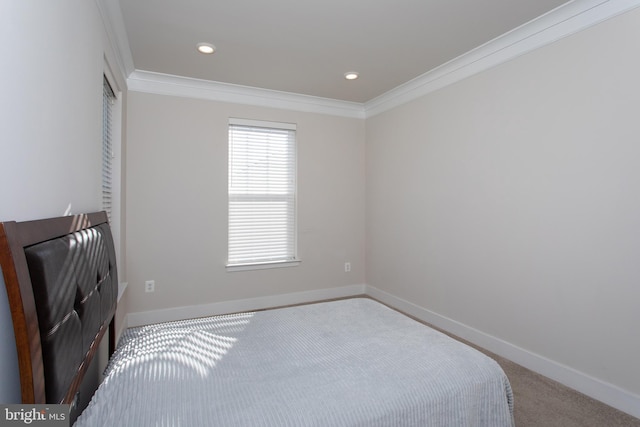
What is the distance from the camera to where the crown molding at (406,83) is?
213 cm

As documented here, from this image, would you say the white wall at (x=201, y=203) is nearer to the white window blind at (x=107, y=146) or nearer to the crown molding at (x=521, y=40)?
the white window blind at (x=107, y=146)

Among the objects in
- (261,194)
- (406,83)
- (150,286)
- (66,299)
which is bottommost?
(150,286)

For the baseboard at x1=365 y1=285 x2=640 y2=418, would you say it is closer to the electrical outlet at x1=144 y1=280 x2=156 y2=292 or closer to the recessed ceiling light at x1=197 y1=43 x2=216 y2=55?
the electrical outlet at x1=144 y1=280 x2=156 y2=292

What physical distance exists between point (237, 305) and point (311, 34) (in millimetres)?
2822

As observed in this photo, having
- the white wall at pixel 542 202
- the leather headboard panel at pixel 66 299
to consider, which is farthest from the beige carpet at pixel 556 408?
the leather headboard panel at pixel 66 299

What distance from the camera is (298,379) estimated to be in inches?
51.8

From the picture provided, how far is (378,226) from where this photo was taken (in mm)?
4176

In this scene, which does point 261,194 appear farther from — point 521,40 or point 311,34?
point 521,40

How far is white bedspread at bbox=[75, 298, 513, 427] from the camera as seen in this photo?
43.4 inches

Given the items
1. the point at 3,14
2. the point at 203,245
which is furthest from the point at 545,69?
the point at 203,245

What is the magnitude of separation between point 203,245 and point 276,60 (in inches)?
79.5

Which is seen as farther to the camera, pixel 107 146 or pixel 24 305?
pixel 107 146

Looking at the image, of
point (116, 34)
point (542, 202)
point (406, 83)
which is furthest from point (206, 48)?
point (542, 202)

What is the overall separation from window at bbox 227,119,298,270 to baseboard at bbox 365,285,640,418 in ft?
5.55
